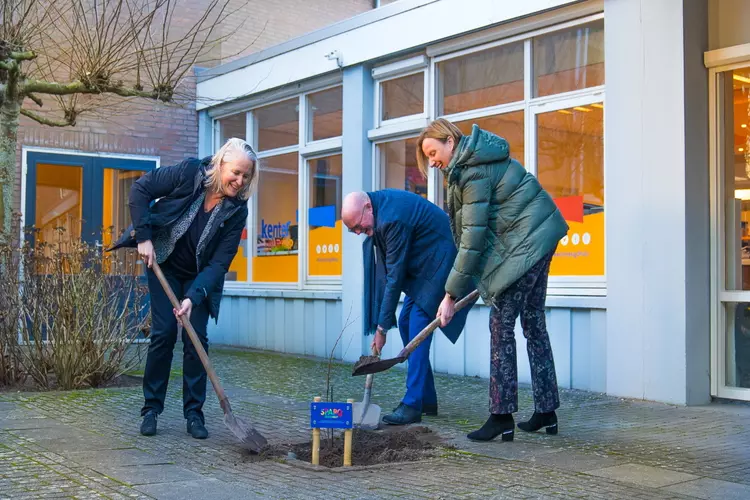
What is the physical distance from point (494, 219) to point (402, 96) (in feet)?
16.9

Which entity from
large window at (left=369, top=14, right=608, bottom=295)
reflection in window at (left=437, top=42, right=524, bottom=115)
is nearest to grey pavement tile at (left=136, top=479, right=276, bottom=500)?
large window at (left=369, top=14, right=608, bottom=295)

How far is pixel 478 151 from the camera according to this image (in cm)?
516

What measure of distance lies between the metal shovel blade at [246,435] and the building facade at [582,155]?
5.79ft

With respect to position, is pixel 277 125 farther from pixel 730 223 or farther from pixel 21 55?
pixel 730 223

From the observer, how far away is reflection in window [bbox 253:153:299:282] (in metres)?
11.9

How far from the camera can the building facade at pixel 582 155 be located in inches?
280

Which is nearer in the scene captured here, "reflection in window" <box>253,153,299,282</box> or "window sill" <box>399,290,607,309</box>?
"window sill" <box>399,290,607,309</box>

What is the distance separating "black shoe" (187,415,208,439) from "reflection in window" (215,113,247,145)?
7.79 m

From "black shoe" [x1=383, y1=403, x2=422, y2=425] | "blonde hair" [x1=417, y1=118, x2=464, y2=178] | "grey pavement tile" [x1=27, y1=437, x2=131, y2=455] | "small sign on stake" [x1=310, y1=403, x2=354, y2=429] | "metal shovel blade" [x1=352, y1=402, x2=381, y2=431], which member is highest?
"blonde hair" [x1=417, y1=118, x2=464, y2=178]

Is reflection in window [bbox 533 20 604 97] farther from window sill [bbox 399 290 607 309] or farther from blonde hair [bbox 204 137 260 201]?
blonde hair [bbox 204 137 260 201]

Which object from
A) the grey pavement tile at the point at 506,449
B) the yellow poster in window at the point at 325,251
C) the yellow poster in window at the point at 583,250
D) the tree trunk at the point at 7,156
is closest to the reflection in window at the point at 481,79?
the yellow poster in window at the point at 583,250

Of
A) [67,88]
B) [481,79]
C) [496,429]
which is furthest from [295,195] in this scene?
[496,429]

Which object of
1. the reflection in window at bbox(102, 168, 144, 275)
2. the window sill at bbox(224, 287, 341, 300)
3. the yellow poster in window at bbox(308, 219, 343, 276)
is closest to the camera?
the window sill at bbox(224, 287, 341, 300)

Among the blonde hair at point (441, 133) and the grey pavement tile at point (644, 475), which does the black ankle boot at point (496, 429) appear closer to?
the grey pavement tile at point (644, 475)
